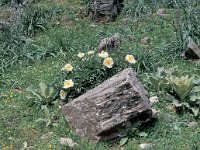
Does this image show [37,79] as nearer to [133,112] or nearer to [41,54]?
[41,54]

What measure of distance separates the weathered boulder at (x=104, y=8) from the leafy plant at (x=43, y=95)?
3238 mm

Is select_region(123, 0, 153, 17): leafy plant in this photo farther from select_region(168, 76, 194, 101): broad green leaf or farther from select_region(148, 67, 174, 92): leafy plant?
select_region(168, 76, 194, 101): broad green leaf

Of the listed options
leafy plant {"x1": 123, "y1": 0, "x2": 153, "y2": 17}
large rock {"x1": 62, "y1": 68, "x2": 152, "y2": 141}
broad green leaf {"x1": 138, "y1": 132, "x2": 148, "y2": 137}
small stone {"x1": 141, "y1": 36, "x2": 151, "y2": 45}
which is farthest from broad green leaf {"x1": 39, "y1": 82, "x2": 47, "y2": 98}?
leafy plant {"x1": 123, "y1": 0, "x2": 153, "y2": 17}

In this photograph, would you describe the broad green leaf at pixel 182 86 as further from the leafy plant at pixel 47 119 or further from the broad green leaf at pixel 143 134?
the leafy plant at pixel 47 119

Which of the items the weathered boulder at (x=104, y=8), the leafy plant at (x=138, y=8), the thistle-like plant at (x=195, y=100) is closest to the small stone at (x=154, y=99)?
the thistle-like plant at (x=195, y=100)

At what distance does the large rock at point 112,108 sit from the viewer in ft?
19.0

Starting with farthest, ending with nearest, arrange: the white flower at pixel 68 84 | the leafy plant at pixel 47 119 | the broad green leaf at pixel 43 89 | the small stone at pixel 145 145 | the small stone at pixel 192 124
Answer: the broad green leaf at pixel 43 89
the white flower at pixel 68 84
the leafy plant at pixel 47 119
the small stone at pixel 192 124
the small stone at pixel 145 145

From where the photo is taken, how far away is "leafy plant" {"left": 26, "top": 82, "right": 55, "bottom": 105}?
6805 millimetres

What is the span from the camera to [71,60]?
26.2 ft

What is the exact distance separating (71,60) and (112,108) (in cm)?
236

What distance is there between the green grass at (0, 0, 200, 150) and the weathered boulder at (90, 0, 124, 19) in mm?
200

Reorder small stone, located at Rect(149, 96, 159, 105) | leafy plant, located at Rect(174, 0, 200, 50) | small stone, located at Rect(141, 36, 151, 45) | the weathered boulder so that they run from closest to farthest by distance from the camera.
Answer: small stone, located at Rect(149, 96, 159, 105)
leafy plant, located at Rect(174, 0, 200, 50)
small stone, located at Rect(141, 36, 151, 45)
the weathered boulder

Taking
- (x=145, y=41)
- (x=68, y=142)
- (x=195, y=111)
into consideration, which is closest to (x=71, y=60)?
Result: (x=145, y=41)

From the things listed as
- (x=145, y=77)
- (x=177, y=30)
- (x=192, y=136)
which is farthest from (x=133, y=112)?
(x=177, y=30)
